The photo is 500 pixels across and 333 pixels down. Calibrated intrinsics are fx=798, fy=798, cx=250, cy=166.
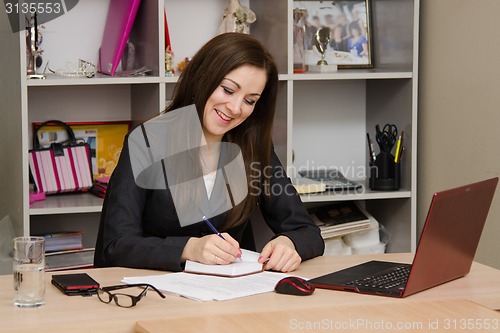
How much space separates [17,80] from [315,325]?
68.1 inches

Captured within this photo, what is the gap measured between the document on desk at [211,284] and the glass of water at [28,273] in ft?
0.77

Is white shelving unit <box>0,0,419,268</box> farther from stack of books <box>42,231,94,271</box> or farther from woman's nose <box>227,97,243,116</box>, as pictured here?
woman's nose <box>227,97,243,116</box>

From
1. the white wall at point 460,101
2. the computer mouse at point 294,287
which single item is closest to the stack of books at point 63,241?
the white wall at point 460,101

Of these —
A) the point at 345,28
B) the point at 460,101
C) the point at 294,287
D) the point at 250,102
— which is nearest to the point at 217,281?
the point at 294,287

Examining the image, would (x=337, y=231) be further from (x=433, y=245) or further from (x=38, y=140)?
(x=433, y=245)

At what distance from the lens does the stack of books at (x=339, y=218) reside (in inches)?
128

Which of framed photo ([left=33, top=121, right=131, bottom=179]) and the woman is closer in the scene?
the woman

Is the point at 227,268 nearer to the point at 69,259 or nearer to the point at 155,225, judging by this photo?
the point at 155,225

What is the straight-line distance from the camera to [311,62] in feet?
10.9

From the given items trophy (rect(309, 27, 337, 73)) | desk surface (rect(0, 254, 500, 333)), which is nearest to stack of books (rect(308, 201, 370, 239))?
trophy (rect(309, 27, 337, 73))

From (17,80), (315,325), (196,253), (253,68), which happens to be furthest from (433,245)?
(17,80)

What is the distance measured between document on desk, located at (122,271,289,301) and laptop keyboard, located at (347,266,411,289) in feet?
0.63

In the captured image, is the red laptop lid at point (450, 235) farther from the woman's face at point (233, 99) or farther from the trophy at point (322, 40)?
the trophy at point (322, 40)

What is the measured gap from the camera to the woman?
77.0 inches
